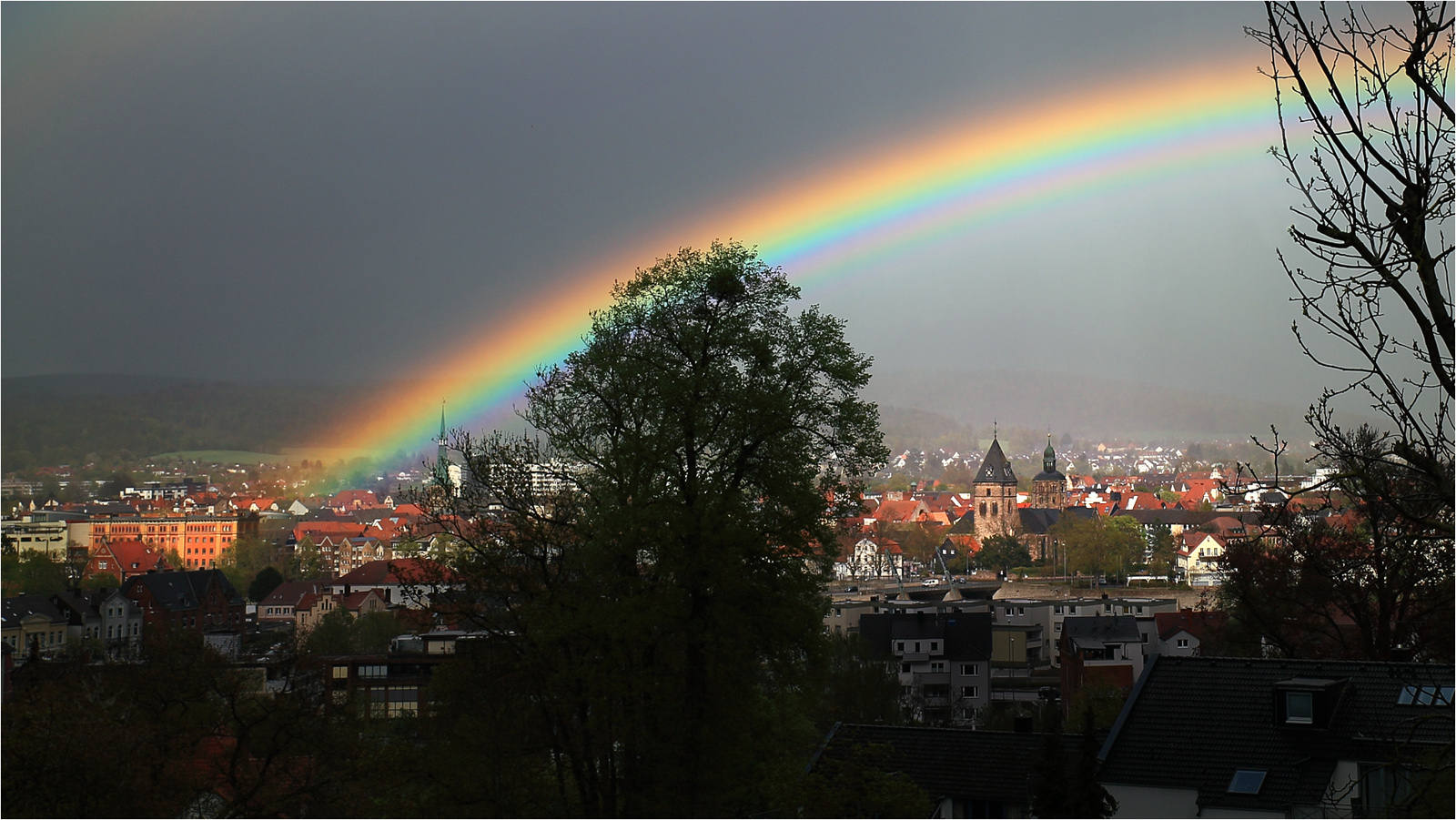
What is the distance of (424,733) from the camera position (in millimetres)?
14641

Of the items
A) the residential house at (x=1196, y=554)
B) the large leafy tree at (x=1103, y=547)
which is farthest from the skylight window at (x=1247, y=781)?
the large leafy tree at (x=1103, y=547)

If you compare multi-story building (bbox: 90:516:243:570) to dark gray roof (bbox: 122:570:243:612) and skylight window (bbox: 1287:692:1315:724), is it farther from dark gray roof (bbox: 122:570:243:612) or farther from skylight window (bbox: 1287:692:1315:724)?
skylight window (bbox: 1287:692:1315:724)

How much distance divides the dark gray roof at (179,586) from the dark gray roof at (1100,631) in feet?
151

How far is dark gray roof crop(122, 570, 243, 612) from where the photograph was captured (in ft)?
227

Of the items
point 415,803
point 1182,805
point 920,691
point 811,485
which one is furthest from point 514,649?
point 920,691


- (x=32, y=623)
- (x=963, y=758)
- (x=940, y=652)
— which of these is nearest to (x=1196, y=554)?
(x=940, y=652)

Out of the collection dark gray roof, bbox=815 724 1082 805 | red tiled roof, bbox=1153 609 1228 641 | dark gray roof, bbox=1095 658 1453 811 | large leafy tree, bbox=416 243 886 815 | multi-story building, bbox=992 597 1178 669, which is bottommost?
multi-story building, bbox=992 597 1178 669

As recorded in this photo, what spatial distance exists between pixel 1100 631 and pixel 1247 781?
37641 millimetres

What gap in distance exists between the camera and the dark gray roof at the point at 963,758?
16891 millimetres

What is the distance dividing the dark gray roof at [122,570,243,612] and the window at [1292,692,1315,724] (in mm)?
63279

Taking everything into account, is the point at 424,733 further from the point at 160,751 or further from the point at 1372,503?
the point at 1372,503

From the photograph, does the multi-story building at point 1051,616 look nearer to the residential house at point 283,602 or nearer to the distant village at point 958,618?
the distant village at point 958,618

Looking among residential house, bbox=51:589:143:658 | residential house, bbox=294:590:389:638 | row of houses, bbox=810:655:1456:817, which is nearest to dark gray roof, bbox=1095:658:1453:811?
row of houses, bbox=810:655:1456:817

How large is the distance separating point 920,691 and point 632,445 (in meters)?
35.3
